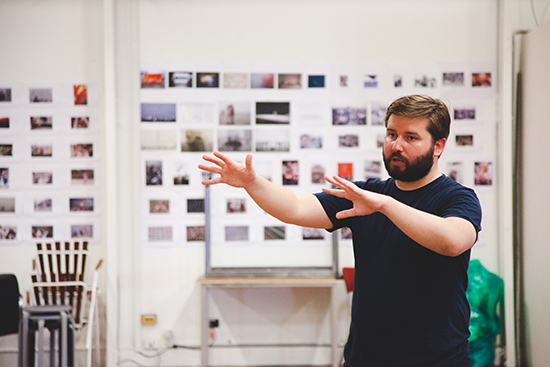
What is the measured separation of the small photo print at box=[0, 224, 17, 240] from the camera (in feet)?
11.5

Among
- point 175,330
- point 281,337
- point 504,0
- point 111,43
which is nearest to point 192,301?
point 175,330

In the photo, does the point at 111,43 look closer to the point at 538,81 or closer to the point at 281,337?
the point at 281,337

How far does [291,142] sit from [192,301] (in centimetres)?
149

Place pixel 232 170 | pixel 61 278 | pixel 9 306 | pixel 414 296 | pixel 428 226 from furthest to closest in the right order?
pixel 61 278
pixel 9 306
pixel 232 170
pixel 414 296
pixel 428 226

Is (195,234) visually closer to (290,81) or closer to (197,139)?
(197,139)

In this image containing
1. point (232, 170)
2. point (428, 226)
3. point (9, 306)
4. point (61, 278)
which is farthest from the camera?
point (61, 278)

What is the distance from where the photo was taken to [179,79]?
350cm

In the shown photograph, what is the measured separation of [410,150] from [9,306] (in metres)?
2.79

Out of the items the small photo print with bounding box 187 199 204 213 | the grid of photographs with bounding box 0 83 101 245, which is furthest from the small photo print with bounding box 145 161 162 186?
the grid of photographs with bounding box 0 83 101 245

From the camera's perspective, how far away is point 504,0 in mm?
3441

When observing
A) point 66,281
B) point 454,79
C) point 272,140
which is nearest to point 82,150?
point 66,281

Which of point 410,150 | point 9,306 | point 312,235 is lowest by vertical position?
point 9,306

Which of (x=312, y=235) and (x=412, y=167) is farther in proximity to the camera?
(x=312, y=235)

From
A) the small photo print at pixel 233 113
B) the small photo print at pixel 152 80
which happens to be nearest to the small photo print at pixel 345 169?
the small photo print at pixel 233 113
